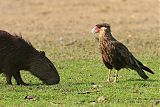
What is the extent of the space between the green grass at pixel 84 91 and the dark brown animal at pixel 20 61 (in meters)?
0.22

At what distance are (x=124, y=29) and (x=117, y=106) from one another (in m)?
15.1

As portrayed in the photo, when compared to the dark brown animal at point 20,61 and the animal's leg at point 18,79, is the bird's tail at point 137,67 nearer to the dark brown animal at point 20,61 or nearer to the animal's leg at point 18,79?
the dark brown animal at point 20,61

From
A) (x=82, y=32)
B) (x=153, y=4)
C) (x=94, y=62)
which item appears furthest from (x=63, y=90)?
(x=153, y=4)

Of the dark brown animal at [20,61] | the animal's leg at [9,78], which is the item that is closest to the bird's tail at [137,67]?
the dark brown animal at [20,61]

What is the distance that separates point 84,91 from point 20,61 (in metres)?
1.81

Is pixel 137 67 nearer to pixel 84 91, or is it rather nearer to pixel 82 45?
pixel 84 91

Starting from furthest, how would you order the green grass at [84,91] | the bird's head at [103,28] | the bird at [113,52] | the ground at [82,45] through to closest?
the bird's head at [103,28]
the bird at [113,52]
the ground at [82,45]
the green grass at [84,91]

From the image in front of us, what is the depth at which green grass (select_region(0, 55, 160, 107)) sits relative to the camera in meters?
10.6

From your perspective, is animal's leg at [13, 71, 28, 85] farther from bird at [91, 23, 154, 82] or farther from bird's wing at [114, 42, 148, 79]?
bird's wing at [114, 42, 148, 79]

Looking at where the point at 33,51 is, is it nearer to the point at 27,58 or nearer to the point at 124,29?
the point at 27,58

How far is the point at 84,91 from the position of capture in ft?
38.4

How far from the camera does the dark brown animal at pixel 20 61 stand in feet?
41.9

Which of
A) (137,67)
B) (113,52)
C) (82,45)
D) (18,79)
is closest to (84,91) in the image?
(113,52)

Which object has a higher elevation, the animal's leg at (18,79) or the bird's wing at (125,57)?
the bird's wing at (125,57)
